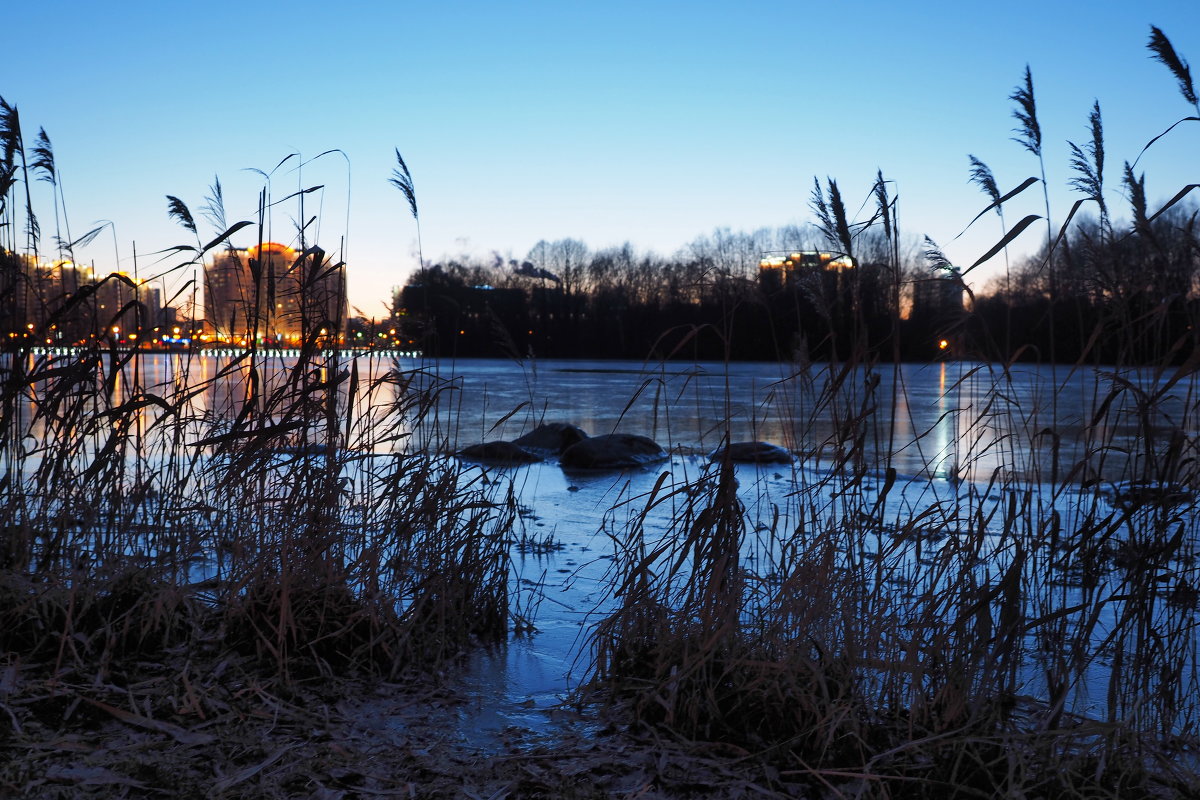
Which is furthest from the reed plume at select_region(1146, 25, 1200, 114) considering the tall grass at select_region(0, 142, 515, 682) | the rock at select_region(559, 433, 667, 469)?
the rock at select_region(559, 433, 667, 469)

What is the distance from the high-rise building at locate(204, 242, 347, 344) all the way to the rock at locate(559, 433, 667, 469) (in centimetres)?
421

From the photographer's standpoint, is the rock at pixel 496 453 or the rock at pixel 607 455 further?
the rock at pixel 607 455

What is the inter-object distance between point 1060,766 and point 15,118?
4787mm

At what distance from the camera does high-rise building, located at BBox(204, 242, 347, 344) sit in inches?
148

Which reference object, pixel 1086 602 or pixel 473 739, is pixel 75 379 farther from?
pixel 1086 602

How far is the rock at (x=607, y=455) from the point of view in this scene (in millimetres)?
8312

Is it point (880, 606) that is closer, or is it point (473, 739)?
point (473, 739)

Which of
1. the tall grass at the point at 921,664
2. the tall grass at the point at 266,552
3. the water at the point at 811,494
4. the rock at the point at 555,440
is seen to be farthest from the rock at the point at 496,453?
the tall grass at the point at 921,664

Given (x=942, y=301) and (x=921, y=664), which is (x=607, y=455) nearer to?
(x=942, y=301)

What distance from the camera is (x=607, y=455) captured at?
8391 mm

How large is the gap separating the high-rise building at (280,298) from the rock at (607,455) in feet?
13.8

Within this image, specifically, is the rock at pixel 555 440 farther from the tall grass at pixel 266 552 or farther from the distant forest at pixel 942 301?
the tall grass at pixel 266 552

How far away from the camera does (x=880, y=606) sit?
299cm

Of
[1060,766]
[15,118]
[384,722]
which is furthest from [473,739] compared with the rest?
[15,118]
